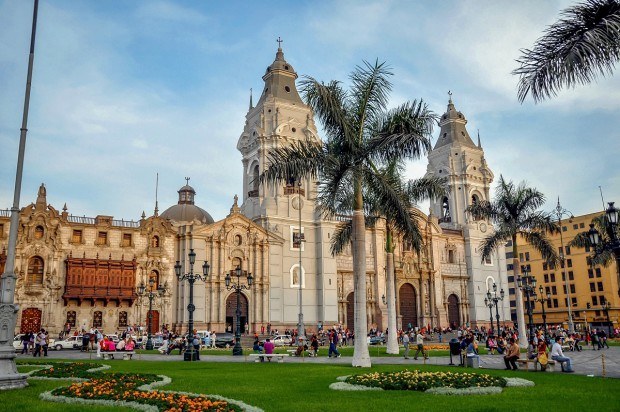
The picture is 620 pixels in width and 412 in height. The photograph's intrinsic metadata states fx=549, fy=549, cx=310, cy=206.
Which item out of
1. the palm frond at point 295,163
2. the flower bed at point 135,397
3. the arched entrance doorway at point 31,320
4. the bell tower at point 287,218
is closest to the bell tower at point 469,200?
the bell tower at point 287,218

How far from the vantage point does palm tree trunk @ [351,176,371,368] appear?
2038 centimetres

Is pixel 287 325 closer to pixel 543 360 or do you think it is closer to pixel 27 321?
pixel 27 321

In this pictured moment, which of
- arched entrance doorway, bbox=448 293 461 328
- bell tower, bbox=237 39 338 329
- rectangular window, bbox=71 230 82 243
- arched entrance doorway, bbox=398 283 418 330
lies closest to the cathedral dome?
bell tower, bbox=237 39 338 329

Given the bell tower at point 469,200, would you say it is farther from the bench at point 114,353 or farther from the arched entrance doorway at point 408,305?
the bench at point 114,353

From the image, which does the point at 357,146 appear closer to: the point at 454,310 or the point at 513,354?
the point at 513,354

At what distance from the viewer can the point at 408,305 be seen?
64.4m

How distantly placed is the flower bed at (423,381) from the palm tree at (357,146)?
5.61 m

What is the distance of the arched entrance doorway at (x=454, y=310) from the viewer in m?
→ 67.8

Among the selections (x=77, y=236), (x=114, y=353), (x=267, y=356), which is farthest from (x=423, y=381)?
(x=77, y=236)

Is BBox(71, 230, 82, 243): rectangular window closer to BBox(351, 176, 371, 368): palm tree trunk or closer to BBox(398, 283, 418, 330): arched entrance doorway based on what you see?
BBox(351, 176, 371, 368): palm tree trunk

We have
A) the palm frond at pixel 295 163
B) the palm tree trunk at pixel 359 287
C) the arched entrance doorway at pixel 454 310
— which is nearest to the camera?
the palm tree trunk at pixel 359 287

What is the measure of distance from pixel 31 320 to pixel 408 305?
39821mm

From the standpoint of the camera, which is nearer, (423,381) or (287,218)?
(423,381)

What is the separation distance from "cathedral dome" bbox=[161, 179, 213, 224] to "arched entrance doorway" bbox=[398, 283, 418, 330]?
78.3ft
